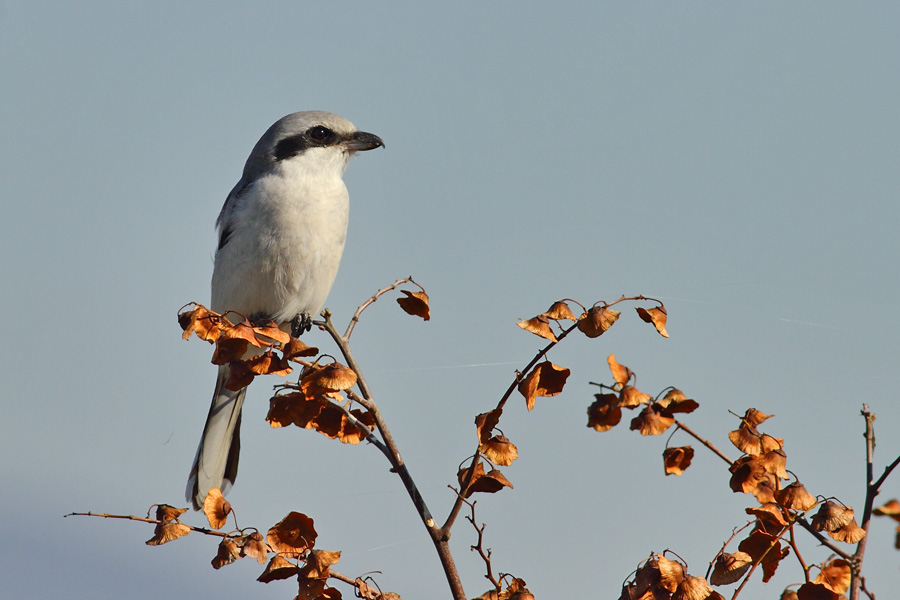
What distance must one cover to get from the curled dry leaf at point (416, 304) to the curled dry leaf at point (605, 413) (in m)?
0.74

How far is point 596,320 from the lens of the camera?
5.76 feet

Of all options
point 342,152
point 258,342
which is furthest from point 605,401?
point 342,152

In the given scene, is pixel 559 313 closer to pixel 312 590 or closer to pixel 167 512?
pixel 312 590

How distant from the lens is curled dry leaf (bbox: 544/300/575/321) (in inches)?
71.0

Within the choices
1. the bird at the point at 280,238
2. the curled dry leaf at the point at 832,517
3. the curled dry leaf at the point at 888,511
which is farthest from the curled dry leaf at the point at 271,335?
the bird at the point at 280,238

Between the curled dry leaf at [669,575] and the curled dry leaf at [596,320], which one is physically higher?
the curled dry leaf at [596,320]

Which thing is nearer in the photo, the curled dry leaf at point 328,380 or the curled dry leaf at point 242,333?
the curled dry leaf at point 328,380

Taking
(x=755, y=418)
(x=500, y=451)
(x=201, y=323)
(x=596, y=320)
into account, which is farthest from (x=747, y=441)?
(x=201, y=323)

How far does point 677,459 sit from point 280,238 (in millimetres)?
2406

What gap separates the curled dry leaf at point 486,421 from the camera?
1.77 metres

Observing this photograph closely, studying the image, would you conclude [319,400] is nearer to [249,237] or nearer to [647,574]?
[647,574]

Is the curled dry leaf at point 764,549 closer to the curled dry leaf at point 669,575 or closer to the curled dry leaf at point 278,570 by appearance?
the curled dry leaf at point 669,575

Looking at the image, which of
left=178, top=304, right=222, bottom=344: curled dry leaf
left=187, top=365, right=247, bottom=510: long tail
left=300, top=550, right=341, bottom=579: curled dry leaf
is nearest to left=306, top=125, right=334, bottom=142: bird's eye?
left=187, top=365, right=247, bottom=510: long tail

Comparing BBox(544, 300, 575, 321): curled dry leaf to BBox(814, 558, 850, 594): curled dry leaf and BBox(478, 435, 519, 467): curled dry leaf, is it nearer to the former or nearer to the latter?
BBox(478, 435, 519, 467): curled dry leaf
